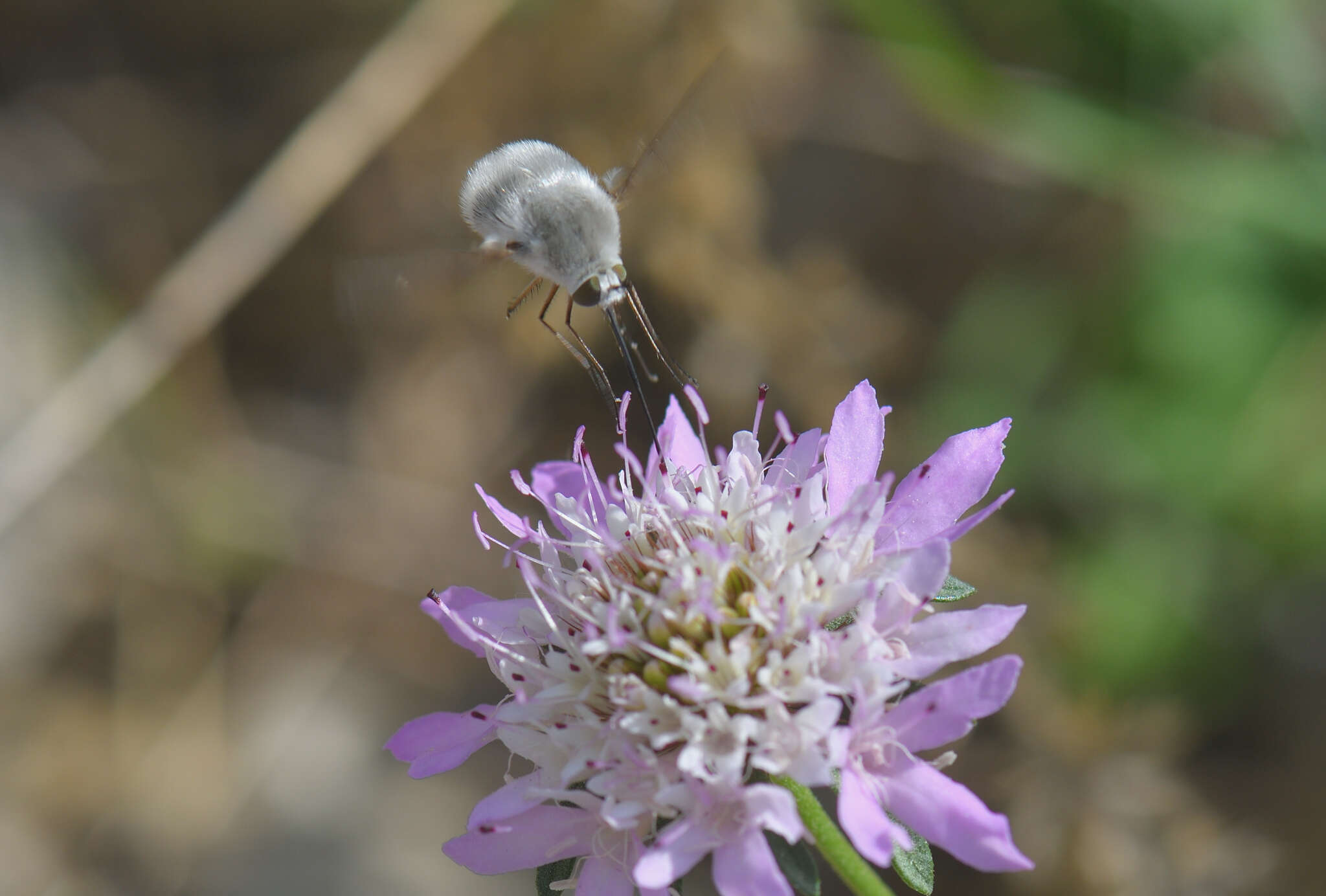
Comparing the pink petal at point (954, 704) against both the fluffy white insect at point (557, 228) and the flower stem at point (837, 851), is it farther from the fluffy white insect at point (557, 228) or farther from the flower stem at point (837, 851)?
the fluffy white insect at point (557, 228)

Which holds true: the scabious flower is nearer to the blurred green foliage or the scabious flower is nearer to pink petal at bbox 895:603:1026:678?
pink petal at bbox 895:603:1026:678

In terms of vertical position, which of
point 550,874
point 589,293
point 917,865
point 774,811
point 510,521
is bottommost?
point 917,865

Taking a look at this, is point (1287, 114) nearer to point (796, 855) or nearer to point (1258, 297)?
point (1258, 297)

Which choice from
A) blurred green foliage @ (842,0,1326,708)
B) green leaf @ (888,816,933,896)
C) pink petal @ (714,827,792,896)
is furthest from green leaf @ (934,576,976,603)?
blurred green foliage @ (842,0,1326,708)

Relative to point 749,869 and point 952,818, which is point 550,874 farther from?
point 952,818

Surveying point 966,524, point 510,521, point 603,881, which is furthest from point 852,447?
point 603,881

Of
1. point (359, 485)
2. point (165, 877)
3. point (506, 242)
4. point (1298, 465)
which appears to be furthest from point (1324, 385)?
point (165, 877)

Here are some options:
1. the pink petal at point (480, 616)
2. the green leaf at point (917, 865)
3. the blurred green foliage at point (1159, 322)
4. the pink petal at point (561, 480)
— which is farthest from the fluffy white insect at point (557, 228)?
the blurred green foliage at point (1159, 322)
